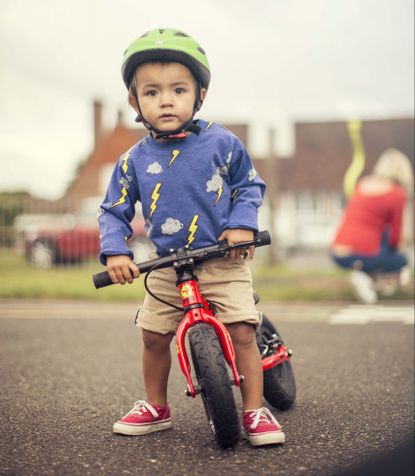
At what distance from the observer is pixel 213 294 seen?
3189 mm

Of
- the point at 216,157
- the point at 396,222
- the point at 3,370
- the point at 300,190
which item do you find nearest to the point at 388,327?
the point at 396,222

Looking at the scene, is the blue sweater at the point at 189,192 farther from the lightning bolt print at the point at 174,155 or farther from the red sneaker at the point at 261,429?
the red sneaker at the point at 261,429

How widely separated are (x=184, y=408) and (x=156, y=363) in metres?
0.63

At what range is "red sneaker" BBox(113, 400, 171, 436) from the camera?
329 cm

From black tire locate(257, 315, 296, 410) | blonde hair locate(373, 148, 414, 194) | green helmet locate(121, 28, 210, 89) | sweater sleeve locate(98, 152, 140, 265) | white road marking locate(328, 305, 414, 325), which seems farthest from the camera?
blonde hair locate(373, 148, 414, 194)

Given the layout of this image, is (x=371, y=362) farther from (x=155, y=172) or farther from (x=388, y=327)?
(x=155, y=172)

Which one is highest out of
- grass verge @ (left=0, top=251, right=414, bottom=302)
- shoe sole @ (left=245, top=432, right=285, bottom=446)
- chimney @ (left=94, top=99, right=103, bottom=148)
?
chimney @ (left=94, top=99, right=103, bottom=148)

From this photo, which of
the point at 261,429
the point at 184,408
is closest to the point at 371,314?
the point at 184,408

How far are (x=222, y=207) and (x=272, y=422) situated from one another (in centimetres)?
95

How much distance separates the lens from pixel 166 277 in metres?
3.30

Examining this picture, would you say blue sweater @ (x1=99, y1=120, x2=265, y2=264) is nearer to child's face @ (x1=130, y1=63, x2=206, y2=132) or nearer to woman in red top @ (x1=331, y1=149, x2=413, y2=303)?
child's face @ (x1=130, y1=63, x2=206, y2=132)

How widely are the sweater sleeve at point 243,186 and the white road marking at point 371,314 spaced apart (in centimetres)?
401

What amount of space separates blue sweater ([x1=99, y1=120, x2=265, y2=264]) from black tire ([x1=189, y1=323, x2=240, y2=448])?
475 mm

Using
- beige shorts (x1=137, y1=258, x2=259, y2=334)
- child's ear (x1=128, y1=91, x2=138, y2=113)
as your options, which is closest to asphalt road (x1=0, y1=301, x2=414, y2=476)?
beige shorts (x1=137, y1=258, x2=259, y2=334)
